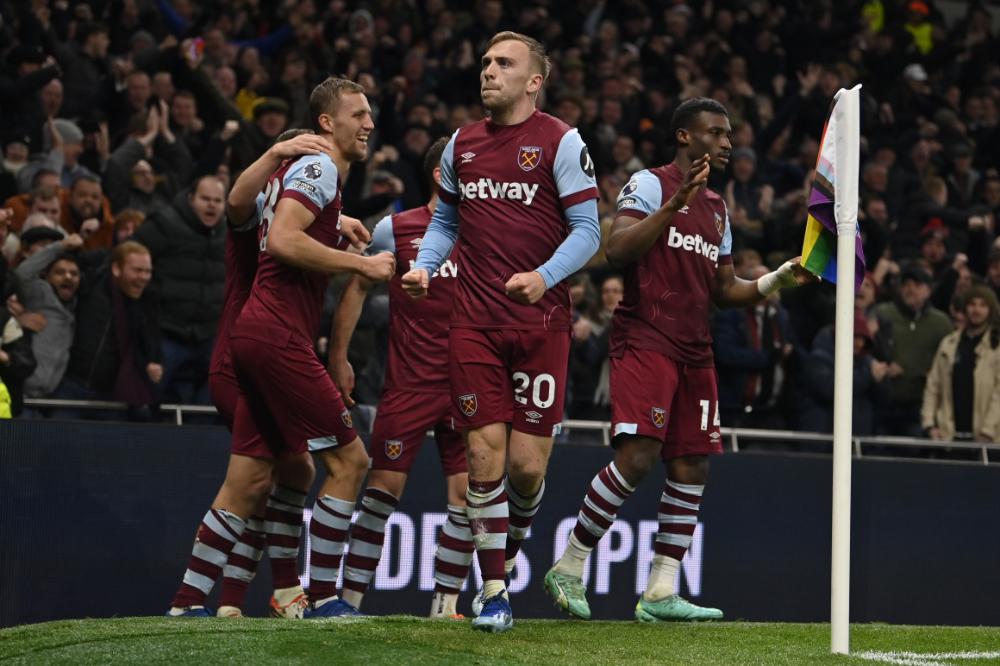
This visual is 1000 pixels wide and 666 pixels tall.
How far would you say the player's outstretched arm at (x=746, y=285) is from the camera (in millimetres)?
7578

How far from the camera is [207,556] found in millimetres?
7512

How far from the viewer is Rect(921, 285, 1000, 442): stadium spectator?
12.8m

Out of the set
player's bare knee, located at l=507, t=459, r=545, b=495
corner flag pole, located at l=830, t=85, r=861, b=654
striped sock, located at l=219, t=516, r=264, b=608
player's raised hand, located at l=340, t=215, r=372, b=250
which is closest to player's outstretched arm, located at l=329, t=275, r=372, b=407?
player's raised hand, located at l=340, t=215, r=372, b=250

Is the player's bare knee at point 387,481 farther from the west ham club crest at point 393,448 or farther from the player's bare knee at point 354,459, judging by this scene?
the player's bare knee at point 354,459

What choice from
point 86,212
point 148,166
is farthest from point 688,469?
point 148,166

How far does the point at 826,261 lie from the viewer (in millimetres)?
6676

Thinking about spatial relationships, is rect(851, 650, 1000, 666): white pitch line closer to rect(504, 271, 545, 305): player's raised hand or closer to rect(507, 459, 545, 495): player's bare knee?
rect(507, 459, 545, 495): player's bare knee

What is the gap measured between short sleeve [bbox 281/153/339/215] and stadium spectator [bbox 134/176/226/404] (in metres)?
3.57

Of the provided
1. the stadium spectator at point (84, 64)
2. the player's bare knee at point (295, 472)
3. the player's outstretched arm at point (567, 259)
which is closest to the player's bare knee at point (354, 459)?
the player's bare knee at point (295, 472)

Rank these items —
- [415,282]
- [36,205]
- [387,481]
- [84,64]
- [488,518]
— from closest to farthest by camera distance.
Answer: [415,282] < [488,518] < [387,481] < [36,205] < [84,64]

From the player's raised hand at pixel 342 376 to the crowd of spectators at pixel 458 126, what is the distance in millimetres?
2618

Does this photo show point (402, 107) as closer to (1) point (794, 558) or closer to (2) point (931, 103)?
(1) point (794, 558)

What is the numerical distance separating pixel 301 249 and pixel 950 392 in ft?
25.4

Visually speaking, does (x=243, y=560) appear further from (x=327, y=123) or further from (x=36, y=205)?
(x=36, y=205)
